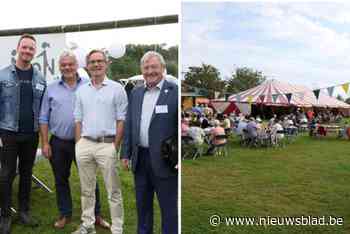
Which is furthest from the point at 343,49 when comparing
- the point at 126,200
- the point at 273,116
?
the point at 126,200

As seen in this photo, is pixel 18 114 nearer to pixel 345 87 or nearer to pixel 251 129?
pixel 251 129

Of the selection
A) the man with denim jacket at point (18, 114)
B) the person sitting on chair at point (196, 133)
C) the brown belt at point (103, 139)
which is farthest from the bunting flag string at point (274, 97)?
the man with denim jacket at point (18, 114)

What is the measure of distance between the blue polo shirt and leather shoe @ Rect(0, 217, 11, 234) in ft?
2.67

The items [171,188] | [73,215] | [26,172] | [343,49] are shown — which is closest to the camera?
[343,49]

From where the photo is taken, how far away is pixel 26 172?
3.12m

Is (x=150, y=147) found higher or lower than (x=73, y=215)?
higher

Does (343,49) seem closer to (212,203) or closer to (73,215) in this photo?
(212,203)

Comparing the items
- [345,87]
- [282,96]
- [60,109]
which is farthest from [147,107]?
[345,87]

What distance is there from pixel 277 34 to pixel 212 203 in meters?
1.15

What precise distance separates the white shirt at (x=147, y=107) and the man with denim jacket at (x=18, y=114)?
0.95 m

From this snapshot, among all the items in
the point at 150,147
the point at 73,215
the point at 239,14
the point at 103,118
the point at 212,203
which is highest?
the point at 239,14

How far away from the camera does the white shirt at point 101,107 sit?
2604mm

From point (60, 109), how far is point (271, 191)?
1.58 m

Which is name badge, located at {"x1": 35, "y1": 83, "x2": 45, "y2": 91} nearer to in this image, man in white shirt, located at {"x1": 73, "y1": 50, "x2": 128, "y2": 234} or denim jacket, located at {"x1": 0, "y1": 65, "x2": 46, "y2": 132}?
denim jacket, located at {"x1": 0, "y1": 65, "x2": 46, "y2": 132}
